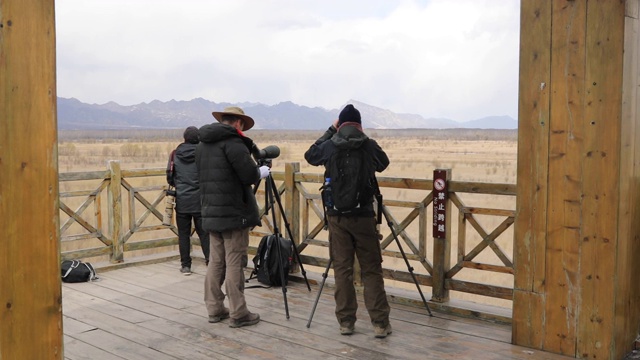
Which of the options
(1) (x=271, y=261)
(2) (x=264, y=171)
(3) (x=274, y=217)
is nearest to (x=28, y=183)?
(2) (x=264, y=171)

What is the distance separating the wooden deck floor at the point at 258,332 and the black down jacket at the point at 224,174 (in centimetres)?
90

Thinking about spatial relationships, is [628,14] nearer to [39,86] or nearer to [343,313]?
A: [343,313]

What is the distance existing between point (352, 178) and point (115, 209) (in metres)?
3.82

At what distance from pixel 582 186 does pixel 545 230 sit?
1.37ft

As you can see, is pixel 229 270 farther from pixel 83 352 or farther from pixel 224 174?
pixel 83 352

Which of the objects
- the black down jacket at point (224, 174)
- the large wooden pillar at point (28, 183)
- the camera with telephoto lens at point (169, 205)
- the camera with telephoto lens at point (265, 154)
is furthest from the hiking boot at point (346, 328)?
the camera with telephoto lens at point (169, 205)

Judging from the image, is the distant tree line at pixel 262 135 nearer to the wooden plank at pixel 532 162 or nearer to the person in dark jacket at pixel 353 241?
the person in dark jacket at pixel 353 241

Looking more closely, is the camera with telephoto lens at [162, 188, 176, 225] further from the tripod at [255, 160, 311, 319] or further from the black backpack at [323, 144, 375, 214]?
the black backpack at [323, 144, 375, 214]

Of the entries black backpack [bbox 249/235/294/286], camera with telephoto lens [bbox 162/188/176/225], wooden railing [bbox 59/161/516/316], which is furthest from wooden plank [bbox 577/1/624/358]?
camera with telephoto lens [bbox 162/188/176/225]

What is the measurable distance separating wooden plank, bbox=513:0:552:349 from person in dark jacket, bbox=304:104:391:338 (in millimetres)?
1026

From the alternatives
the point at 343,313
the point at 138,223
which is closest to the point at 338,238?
the point at 343,313

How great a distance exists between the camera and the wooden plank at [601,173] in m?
4.30

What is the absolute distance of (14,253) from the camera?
254cm

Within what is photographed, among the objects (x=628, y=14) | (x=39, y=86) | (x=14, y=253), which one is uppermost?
(x=628, y=14)
